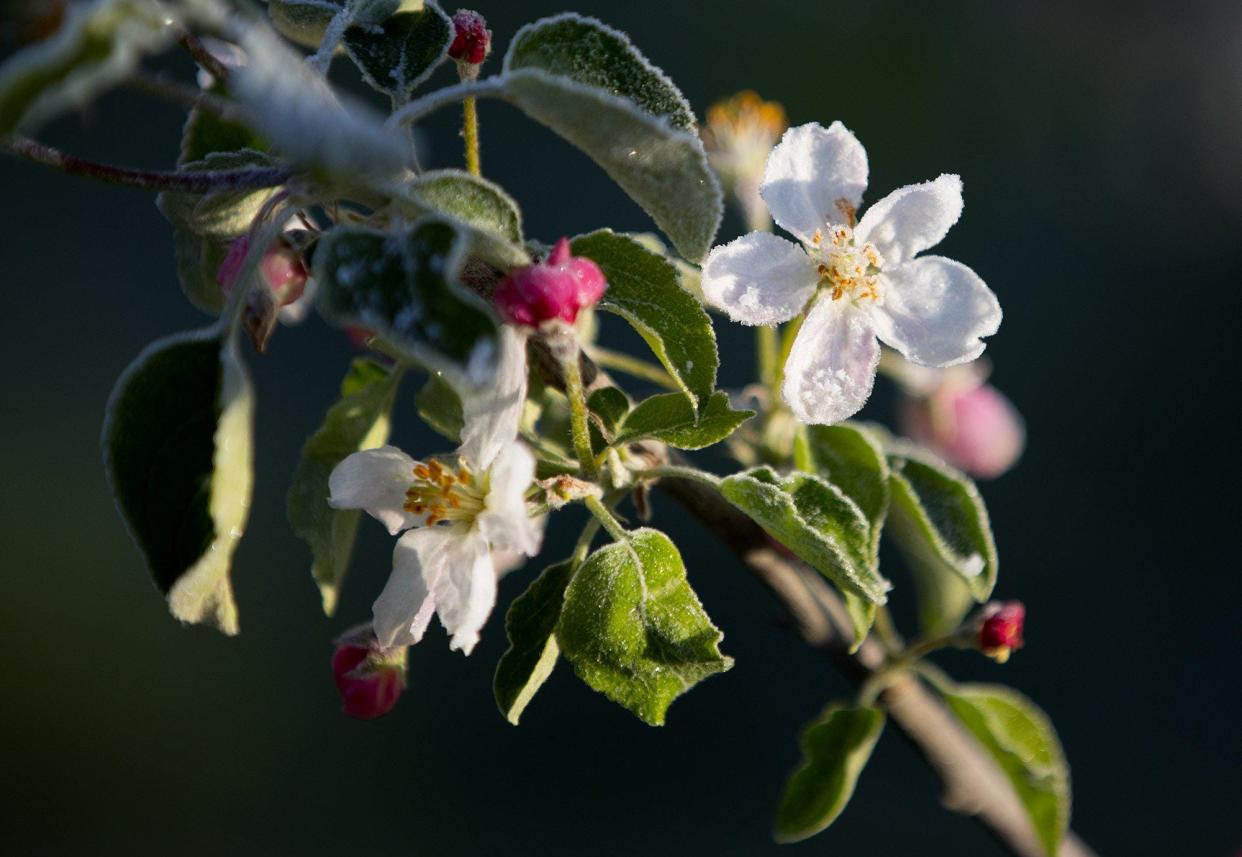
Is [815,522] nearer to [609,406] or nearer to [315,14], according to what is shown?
[609,406]

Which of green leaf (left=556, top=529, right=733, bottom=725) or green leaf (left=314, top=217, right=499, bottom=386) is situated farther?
green leaf (left=556, top=529, right=733, bottom=725)

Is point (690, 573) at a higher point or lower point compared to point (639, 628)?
lower

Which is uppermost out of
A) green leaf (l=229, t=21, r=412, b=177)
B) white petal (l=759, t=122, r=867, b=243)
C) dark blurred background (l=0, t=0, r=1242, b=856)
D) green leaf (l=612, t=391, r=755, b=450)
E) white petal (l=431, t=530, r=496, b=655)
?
green leaf (l=229, t=21, r=412, b=177)

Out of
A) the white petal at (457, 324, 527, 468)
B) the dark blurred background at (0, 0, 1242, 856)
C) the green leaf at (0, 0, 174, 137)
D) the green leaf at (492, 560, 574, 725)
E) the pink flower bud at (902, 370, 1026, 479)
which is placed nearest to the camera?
A: the green leaf at (0, 0, 174, 137)

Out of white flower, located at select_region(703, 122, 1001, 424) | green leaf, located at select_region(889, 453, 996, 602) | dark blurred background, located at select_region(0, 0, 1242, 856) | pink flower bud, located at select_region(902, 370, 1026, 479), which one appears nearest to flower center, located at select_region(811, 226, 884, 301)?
white flower, located at select_region(703, 122, 1001, 424)

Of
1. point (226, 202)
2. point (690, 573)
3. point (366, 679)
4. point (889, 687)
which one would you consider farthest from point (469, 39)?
point (690, 573)

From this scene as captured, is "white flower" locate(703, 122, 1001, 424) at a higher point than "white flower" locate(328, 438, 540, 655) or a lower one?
higher

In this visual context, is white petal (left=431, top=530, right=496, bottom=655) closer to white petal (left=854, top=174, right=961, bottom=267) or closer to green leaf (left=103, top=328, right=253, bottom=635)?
green leaf (left=103, top=328, right=253, bottom=635)
